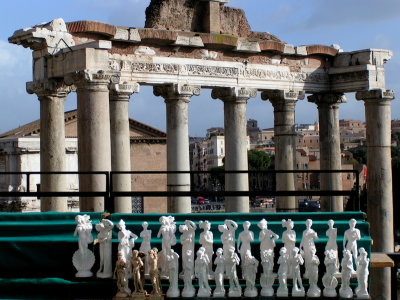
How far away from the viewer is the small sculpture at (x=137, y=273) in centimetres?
1427

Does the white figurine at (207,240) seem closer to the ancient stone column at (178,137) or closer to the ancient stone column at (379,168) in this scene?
the ancient stone column at (178,137)

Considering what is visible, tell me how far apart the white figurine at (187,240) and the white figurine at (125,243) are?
77cm

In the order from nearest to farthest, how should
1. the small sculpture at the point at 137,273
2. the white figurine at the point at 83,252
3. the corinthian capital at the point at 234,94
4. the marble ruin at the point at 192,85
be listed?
the small sculpture at the point at 137,273 < the white figurine at the point at 83,252 < the marble ruin at the point at 192,85 < the corinthian capital at the point at 234,94

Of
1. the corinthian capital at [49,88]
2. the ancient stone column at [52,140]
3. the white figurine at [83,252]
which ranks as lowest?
the white figurine at [83,252]

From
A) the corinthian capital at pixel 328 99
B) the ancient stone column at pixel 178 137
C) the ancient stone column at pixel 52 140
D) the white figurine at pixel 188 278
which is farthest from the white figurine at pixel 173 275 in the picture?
the corinthian capital at pixel 328 99

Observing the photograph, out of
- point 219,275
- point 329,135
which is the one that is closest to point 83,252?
point 219,275

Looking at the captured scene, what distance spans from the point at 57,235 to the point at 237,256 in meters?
3.00

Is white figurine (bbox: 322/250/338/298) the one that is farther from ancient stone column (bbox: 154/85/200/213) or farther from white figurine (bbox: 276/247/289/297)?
ancient stone column (bbox: 154/85/200/213)

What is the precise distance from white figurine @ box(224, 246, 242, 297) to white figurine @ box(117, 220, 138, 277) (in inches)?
58.3

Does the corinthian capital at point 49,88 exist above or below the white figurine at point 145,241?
above

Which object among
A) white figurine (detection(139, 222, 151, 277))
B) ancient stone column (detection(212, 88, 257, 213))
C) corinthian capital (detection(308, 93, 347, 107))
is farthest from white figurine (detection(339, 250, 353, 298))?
corinthian capital (detection(308, 93, 347, 107))

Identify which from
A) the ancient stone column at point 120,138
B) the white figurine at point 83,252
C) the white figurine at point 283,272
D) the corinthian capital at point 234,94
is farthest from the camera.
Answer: the corinthian capital at point 234,94

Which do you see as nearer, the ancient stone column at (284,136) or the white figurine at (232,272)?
the white figurine at (232,272)

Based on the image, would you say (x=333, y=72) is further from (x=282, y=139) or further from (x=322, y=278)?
(x=322, y=278)
